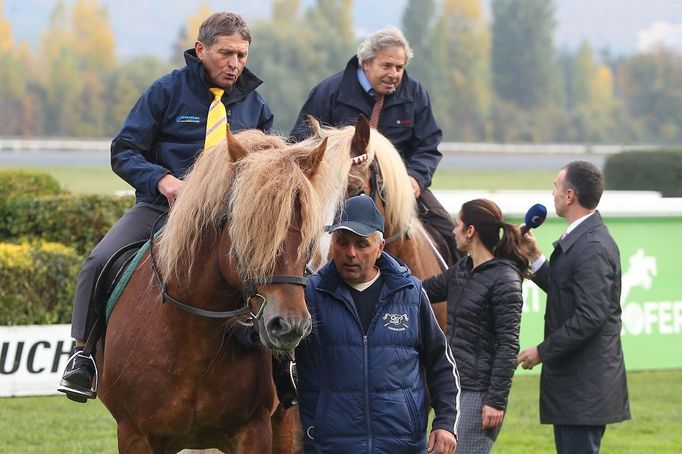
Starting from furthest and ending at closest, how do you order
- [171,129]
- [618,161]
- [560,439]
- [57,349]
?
[618,161] → [57,349] → [560,439] → [171,129]

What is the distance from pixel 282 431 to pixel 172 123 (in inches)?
58.9

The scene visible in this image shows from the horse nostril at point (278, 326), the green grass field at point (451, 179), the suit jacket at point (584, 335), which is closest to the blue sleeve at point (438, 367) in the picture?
the horse nostril at point (278, 326)

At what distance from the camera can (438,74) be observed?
72688 mm

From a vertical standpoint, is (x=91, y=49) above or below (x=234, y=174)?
above

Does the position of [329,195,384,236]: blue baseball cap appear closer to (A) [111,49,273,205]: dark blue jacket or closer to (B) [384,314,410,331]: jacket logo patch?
(B) [384,314,410,331]: jacket logo patch

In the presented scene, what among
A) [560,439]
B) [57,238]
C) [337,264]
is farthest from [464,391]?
[57,238]

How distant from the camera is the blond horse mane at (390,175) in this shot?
619 cm

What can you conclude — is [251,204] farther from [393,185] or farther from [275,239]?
[393,185]

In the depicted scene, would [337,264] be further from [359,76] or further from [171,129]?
[359,76]

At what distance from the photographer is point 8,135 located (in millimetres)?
62000

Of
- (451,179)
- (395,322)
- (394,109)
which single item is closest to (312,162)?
(395,322)

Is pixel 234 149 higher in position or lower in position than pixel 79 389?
higher

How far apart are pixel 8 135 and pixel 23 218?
Result: 176 ft

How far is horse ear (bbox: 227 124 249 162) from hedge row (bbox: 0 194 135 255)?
22.2 feet
